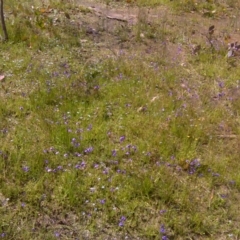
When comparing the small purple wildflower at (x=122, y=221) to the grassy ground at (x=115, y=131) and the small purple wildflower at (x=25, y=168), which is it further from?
the small purple wildflower at (x=25, y=168)

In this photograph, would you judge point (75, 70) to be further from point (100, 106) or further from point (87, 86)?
point (100, 106)

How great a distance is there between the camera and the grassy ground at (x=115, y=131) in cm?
353

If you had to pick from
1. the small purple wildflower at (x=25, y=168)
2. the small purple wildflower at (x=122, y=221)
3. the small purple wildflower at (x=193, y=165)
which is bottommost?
the small purple wildflower at (x=122, y=221)

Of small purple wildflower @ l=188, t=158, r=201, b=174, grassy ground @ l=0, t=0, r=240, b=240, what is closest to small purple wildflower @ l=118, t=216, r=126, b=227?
grassy ground @ l=0, t=0, r=240, b=240

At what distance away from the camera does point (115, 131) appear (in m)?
4.55

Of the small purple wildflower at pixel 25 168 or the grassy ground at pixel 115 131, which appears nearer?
Answer: the grassy ground at pixel 115 131

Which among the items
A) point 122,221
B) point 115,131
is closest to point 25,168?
point 122,221

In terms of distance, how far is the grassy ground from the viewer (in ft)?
11.6

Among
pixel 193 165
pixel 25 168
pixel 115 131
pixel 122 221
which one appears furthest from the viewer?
pixel 115 131

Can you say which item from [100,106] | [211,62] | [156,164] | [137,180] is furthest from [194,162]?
[211,62]

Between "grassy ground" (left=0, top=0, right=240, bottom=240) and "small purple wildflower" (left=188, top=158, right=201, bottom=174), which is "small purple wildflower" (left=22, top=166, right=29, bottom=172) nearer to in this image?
"grassy ground" (left=0, top=0, right=240, bottom=240)

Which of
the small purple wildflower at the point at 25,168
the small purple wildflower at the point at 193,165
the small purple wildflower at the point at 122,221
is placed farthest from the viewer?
the small purple wildflower at the point at 193,165

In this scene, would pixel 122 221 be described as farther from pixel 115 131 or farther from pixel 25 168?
pixel 115 131

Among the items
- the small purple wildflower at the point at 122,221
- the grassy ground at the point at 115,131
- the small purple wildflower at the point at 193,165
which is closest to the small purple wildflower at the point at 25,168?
the grassy ground at the point at 115,131
